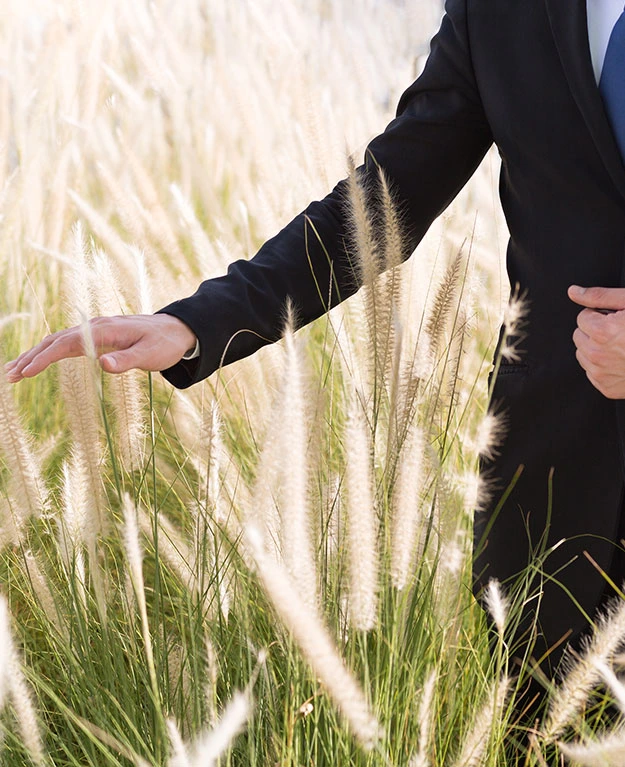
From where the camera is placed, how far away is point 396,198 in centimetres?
100

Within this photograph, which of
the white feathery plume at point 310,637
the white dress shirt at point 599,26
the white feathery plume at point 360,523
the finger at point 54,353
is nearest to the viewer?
the white feathery plume at point 310,637

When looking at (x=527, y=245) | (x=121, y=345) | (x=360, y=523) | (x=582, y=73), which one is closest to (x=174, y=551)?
(x=121, y=345)

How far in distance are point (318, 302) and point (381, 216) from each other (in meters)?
0.11

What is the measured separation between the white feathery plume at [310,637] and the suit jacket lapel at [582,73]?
1.59 feet

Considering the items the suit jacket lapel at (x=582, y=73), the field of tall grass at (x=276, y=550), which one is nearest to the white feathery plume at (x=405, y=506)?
the field of tall grass at (x=276, y=550)

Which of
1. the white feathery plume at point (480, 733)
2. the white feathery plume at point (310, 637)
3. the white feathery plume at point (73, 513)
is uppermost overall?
the white feathery plume at point (73, 513)

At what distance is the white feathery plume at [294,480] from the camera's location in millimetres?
589

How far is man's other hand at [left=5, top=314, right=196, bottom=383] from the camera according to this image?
737 mm

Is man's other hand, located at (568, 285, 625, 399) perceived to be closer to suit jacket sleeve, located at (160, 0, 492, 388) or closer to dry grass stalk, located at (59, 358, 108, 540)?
suit jacket sleeve, located at (160, 0, 492, 388)

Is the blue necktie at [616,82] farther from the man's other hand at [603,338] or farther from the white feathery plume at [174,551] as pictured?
the white feathery plume at [174,551]

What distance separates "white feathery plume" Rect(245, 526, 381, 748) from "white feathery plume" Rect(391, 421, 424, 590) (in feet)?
0.40

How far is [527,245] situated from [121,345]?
0.40 meters

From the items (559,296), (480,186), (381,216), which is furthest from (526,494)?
(480,186)

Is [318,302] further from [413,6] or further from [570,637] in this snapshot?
[413,6]
